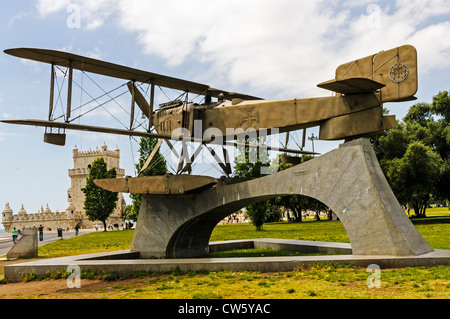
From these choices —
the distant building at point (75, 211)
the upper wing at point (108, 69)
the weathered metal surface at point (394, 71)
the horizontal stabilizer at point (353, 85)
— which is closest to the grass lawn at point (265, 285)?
the weathered metal surface at point (394, 71)

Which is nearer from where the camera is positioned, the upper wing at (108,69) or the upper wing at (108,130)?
the upper wing at (108,130)

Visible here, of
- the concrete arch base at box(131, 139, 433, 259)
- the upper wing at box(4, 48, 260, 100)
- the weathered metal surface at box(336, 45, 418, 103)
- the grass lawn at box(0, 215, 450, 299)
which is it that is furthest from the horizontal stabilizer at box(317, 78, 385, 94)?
the upper wing at box(4, 48, 260, 100)

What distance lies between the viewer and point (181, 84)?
755 inches

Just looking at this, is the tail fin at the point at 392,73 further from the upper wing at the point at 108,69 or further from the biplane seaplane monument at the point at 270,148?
the upper wing at the point at 108,69

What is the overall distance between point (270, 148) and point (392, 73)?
7.13 metres

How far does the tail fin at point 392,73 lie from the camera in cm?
1305

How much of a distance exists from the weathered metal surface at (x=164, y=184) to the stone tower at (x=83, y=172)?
86051 mm

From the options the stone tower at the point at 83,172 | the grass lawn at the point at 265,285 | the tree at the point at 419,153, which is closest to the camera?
the grass lawn at the point at 265,285

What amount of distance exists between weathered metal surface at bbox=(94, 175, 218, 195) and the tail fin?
20.3ft

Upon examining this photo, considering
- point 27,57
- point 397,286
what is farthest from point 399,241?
point 27,57

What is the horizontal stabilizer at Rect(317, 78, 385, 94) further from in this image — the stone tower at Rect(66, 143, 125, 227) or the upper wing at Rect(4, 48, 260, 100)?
the stone tower at Rect(66, 143, 125, 227)

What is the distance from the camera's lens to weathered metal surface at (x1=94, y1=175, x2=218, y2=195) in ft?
54.6

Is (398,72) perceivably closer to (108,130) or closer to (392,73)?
(392,73)
